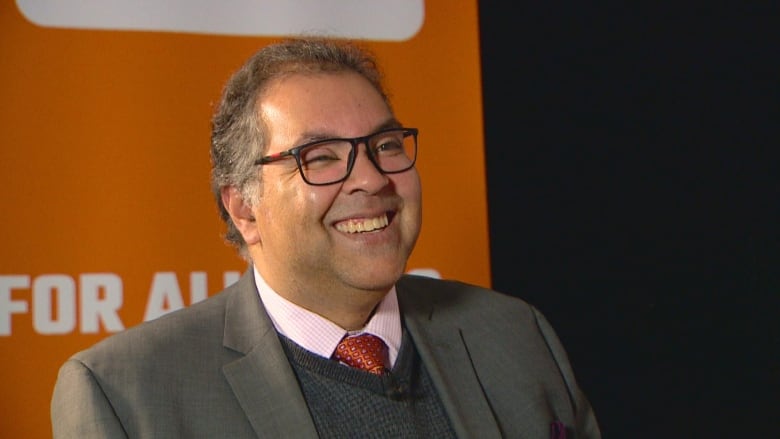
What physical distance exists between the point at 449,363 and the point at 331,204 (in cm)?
45

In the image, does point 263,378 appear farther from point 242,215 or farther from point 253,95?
point 253,95

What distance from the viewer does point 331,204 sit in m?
1.76

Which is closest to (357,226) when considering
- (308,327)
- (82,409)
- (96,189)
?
(308,327)

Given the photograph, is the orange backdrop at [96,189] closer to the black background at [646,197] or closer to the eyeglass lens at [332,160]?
the eyeglass lens at [332,160]

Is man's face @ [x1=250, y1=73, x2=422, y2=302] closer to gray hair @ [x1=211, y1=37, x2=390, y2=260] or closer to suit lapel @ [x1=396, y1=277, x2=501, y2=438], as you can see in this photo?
gray hair @ [x1=211, y1=37, x2=390, y2=260]

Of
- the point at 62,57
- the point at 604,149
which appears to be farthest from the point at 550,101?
the point at 62,57

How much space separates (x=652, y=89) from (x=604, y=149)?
281 mm

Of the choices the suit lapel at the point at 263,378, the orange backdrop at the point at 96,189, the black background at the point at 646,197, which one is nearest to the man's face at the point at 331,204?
the suit lapel at the point at 263,378

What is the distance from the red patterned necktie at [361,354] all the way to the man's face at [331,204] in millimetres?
118

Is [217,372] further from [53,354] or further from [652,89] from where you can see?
[652,89]

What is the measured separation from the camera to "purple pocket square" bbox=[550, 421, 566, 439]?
1924 mm

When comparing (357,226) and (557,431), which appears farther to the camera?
(557,431)

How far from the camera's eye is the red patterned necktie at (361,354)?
71.8 inches

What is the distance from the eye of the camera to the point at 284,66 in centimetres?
187
